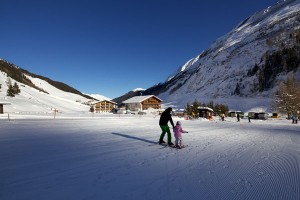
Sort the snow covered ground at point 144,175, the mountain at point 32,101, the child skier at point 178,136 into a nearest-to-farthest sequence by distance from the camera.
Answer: the snow covered ground at point 144,175 < the child skier at point 178,136 < the mountain at point 32,101

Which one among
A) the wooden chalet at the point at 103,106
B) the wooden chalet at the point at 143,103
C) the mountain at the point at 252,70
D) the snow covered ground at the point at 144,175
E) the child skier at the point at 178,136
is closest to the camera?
the snow covered ground at the point at 144,175

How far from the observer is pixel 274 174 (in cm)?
742

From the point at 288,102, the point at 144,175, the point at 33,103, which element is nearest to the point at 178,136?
the point at 144,175

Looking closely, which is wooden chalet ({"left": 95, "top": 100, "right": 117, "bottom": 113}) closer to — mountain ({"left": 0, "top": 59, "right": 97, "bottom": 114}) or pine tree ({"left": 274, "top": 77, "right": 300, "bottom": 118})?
mountain ({"left": 0, "top": 59, "right": 97, "bottom": 114})

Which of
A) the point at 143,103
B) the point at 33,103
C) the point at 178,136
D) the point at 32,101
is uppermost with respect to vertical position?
the point at 32,101

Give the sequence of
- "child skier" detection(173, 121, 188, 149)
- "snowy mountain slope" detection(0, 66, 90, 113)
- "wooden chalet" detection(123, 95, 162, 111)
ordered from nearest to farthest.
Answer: "child skier" detection(173, 121, 188, 149) → "snowy mountain slope" detection(0, 66, 90, 113) → "wooden chalet" detection(123, 95, 162, 111)

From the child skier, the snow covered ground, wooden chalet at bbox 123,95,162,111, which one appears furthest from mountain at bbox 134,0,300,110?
the snow covered ground

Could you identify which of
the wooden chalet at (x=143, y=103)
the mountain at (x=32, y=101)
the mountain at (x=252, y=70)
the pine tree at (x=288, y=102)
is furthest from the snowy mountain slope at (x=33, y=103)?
the pine tree at (x=288, y=102)

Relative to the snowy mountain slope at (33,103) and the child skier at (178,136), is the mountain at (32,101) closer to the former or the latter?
the snowy mountain slope at (33,103)

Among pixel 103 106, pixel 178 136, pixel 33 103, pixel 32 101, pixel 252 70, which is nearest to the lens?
pixel 178 136

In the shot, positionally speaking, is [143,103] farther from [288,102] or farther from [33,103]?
[288,102]

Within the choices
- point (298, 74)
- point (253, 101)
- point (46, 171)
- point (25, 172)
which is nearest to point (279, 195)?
point (46, 171)

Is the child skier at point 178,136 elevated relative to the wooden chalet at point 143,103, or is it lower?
lower

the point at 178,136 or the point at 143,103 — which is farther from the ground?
the point at 143,103
